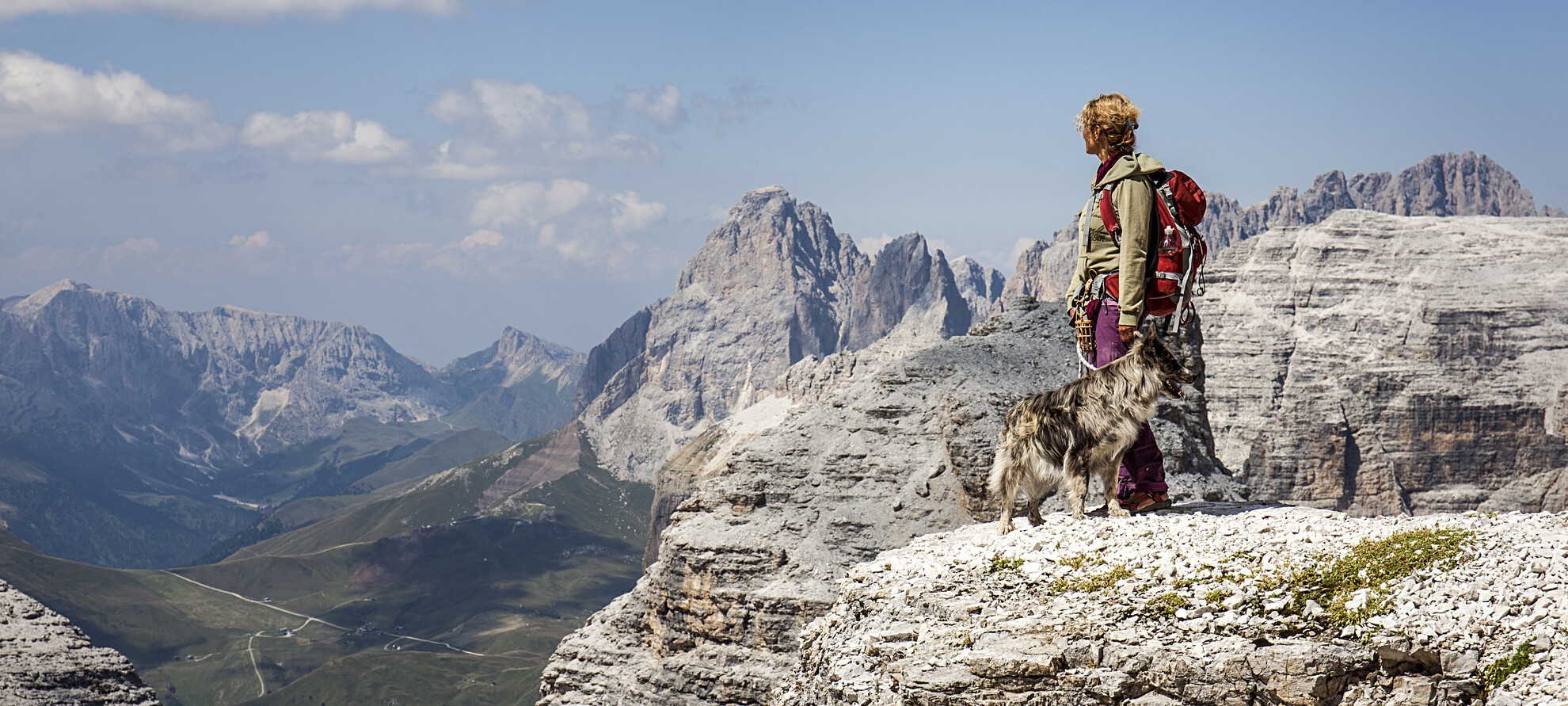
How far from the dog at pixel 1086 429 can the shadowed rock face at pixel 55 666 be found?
31700mm

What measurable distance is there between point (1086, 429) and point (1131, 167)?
317 centimetres

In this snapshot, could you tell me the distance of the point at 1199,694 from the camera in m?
9.72

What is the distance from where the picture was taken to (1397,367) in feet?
557

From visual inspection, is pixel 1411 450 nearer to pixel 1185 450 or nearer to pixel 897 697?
pixel 1185 450

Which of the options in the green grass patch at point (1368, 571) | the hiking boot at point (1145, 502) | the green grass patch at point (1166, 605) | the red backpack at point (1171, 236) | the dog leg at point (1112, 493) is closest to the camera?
the green grass patch at point (1368, 571)

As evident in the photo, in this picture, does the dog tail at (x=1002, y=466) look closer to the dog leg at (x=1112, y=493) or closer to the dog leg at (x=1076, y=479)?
the dog leg at (x=1076, y=479)

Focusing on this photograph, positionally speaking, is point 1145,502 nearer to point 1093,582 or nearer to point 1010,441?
point 1010,441

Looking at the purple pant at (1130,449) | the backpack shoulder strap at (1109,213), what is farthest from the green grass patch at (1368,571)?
the backpack shoulder strap at (1109,213)

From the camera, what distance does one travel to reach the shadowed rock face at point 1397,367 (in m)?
157

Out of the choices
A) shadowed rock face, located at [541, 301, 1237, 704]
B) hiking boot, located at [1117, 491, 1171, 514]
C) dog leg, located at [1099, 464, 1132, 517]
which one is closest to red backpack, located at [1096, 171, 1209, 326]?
dog leg, located at [1099, 464, 1132, 517]

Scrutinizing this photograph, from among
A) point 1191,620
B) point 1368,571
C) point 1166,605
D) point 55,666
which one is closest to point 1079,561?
point 1166,605

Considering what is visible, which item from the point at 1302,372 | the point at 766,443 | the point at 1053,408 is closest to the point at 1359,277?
the point at 1302,372

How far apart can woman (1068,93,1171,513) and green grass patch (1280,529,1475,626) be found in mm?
2931

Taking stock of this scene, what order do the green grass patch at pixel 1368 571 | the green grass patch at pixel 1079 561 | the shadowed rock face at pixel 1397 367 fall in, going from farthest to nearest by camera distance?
1. the shadowed rock face at pixel 1397 367
2. the green grass patch at pixel 1079 561
3. the green grass patch at pixel 1368 571
